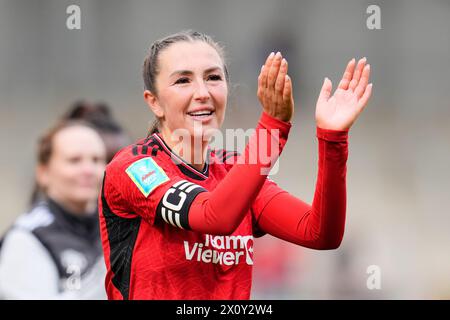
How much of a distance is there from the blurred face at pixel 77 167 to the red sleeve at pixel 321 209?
2121mm

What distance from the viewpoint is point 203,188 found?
2.30 meters

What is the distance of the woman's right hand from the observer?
2.08m

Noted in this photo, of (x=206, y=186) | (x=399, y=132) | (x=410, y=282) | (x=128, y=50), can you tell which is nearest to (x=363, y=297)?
(x=410, y=282)

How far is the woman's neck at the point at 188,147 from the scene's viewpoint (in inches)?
99.0

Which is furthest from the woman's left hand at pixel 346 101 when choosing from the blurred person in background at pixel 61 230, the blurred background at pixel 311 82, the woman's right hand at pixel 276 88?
the blurred background at pixel 311 82

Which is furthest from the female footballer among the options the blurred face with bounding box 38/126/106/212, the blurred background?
the blurred background

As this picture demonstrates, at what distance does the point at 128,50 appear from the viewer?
8.27 meters

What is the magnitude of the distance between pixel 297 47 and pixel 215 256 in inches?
239

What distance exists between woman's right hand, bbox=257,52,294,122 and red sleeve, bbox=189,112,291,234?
0.03 meters

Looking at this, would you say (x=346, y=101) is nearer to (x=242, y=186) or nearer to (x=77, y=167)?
(x=242, y=186)

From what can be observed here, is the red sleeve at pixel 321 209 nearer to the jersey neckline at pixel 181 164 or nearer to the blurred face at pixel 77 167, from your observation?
the jersey neckline at pixel 181 164

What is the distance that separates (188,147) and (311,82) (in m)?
5.72
